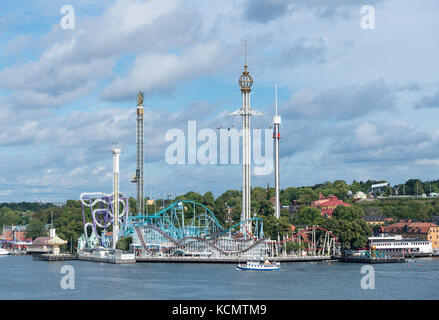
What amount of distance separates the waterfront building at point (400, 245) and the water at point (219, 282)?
66.3ft

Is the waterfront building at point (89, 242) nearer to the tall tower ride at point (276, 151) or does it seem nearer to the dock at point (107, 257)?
the dock at point (107, 257)

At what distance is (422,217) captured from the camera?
5605 inches

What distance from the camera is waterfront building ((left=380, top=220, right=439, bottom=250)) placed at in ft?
390

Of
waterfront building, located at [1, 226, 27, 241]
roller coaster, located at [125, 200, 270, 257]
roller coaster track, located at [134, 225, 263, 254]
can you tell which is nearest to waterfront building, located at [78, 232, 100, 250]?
roller coaster, located at [125, 200, 270, 257]

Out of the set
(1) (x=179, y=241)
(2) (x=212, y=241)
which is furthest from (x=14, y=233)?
(2) (x=212, y=241)

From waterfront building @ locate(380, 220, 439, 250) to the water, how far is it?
31794mm

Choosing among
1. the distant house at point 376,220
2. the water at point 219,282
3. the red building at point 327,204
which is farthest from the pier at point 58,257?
the red building at point 327,204

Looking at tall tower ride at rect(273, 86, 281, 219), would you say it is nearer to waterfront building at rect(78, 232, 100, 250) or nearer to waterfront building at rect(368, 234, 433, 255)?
waterfront building at rect(368, 234, 433, 255)

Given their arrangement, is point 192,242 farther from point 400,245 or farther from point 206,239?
point 400,245

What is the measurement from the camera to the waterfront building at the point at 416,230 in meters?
119

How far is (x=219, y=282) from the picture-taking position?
219 feet

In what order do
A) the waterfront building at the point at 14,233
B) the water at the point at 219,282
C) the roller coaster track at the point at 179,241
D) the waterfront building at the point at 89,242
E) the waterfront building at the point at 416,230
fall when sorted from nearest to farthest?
1. the water at the point at 219,282
2. the roller coaster track at the point at 179,241
3. the waterfront building at the point at 89,242
4. the waterfront building at the point at 416,230
5. the waterfront building at the point at 14,233
